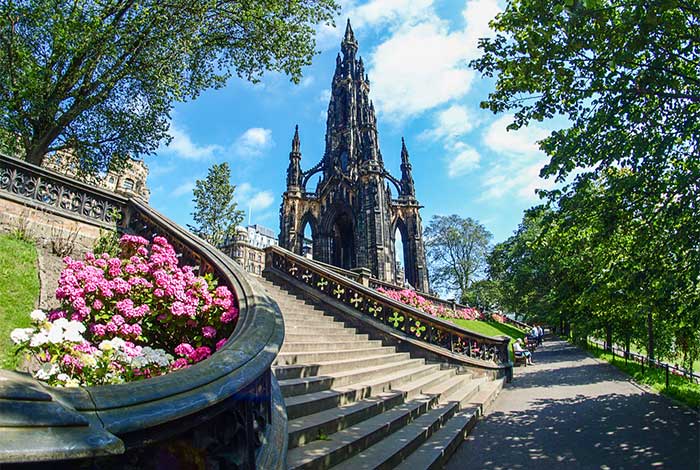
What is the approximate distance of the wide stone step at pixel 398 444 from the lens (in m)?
3.73

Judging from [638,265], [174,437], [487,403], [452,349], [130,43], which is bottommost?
[487,403]

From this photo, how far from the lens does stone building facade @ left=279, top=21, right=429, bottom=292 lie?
38781mm

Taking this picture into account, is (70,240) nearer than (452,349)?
Yes

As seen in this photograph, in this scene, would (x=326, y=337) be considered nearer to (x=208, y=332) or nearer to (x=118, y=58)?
(x=208, y=332)

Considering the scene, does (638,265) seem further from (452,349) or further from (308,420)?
(308,420)

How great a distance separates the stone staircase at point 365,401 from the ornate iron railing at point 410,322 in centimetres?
96

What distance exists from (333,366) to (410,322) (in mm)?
4452

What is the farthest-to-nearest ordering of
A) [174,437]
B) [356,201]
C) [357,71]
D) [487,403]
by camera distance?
[357,71] < [356,201] < [487,403] < [174,437]

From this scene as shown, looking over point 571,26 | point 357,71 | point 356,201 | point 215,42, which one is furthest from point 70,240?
point 357,71

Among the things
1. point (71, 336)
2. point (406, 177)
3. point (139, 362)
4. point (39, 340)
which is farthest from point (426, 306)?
point (406, 177)

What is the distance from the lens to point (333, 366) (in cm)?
620

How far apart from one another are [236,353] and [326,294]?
8827mm

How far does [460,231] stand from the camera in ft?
176

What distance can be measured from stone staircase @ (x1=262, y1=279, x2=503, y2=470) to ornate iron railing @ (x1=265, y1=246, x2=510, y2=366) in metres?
0.96
